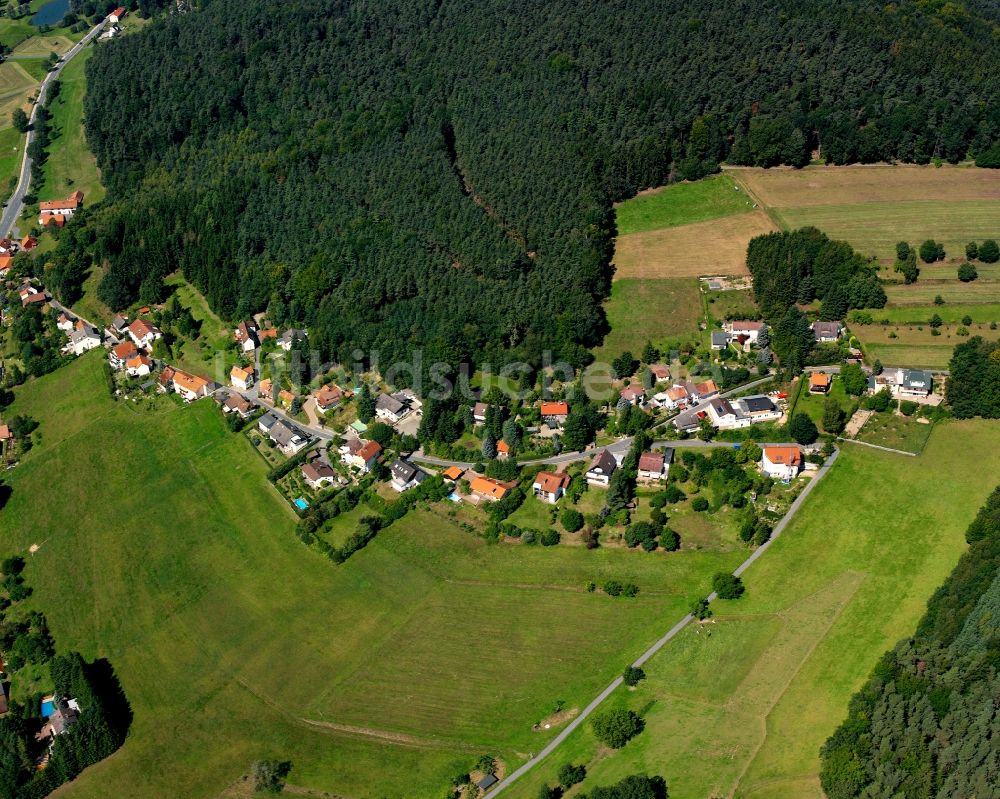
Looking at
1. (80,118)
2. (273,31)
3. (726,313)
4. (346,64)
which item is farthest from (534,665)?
(80,118)

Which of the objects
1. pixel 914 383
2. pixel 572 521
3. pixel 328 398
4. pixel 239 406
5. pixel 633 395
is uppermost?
pixel 239 406

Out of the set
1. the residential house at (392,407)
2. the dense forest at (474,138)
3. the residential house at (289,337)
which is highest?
the dense forest at (474,138)

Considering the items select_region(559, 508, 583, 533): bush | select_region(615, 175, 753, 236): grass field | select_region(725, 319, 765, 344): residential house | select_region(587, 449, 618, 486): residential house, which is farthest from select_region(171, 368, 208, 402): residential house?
select_region(725, 319, 765, 344): residential house

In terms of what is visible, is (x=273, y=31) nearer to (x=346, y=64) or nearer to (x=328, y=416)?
(x=346, y=64)

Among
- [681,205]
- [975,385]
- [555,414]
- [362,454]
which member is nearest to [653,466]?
[555,414]

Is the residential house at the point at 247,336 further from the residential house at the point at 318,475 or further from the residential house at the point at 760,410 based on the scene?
the residential house at the point at 760,410

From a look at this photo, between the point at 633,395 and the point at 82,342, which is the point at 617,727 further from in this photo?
the point at 82,342

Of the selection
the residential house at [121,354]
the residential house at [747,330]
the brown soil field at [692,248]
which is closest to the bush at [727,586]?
the residential house at [747,330]

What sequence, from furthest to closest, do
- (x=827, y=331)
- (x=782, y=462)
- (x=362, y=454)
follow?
(x=827, y=331) < (x=362, y=454) < (x=782, y=462)
